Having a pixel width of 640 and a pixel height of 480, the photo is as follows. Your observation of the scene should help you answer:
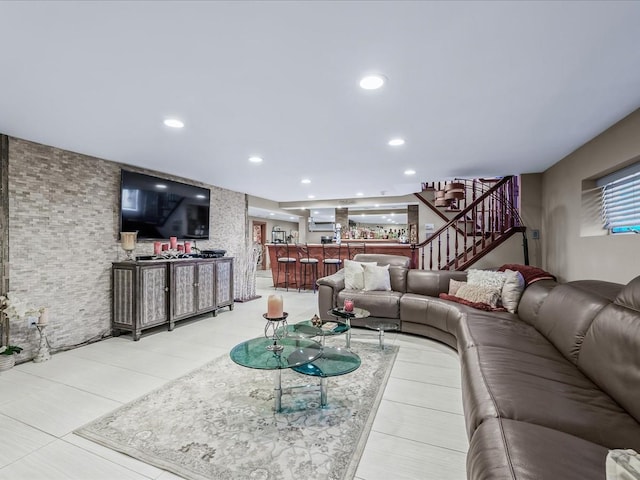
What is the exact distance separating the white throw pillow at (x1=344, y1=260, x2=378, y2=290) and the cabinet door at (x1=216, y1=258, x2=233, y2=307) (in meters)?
2.07

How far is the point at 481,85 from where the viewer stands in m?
1.98

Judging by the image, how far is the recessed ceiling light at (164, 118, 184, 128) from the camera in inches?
101

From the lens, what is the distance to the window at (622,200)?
2.54m

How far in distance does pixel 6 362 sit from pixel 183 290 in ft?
5.99

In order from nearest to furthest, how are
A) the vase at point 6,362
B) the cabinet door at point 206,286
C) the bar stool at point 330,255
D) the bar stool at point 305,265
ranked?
1. the vase at point 6,362
2. the cabinet door at point 206,286
3. the bar stool at point 330,255
4. the bar stool at point 305,265

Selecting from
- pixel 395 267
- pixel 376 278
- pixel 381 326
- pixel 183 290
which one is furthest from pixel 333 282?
pixel 183 290

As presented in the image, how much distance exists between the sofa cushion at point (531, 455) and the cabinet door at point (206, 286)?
414cm

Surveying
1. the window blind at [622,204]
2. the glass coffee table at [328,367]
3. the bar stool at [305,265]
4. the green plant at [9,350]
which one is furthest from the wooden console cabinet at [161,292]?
the window blind at [622,204]

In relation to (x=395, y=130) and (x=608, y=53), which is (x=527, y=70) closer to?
(x=608, y=53)

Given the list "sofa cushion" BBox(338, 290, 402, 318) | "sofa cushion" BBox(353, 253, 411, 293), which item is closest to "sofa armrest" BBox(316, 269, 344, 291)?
"sofa cushion" BBox(338, 290, 402, 318)

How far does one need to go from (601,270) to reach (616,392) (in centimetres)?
188

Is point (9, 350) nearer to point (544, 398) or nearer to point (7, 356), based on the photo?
point (7, 356)

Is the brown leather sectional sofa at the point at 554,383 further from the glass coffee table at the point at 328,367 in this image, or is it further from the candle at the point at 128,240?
the candle at the point at 128,240

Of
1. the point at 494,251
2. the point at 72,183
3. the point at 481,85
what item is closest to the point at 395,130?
the point at 481,85
